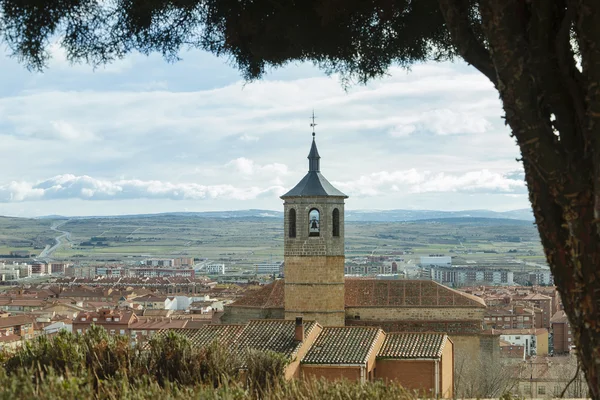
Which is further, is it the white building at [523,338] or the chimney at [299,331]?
the white building at [523,338]

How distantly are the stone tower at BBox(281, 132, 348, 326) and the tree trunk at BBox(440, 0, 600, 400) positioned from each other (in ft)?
75.9

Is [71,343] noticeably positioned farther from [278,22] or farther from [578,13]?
[578,13]

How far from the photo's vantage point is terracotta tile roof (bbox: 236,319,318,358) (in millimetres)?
20219

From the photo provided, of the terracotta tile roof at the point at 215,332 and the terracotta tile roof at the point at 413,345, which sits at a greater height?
the terracotta tile roof at the point at 215,332

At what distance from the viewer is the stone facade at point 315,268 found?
90.4ft

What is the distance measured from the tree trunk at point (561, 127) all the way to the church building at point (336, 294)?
2320 cm

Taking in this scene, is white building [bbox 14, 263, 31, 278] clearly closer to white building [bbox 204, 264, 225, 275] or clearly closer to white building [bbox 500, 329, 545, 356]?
white building [bbox 204, 264, 225, 275]

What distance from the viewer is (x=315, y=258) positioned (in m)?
27.6

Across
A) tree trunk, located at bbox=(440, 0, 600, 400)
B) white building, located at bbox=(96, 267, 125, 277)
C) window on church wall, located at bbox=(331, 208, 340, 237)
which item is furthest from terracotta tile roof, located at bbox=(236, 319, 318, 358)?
white building, located at bbox=(96, 267, 125, 277)

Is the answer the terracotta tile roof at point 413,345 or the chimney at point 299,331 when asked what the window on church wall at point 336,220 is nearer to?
the terracotta tile roof at point 413,345

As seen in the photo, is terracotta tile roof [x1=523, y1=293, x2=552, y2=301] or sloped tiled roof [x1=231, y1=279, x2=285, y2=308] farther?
terracotta tile roof [x1=523, y1=293, x2=552, y2=301]

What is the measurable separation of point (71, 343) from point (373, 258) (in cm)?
16726

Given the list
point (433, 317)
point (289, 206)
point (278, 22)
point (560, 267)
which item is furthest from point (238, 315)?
point (560, 267)

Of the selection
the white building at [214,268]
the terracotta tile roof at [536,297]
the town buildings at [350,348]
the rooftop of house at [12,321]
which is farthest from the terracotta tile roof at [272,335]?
the white building at [214,268]
